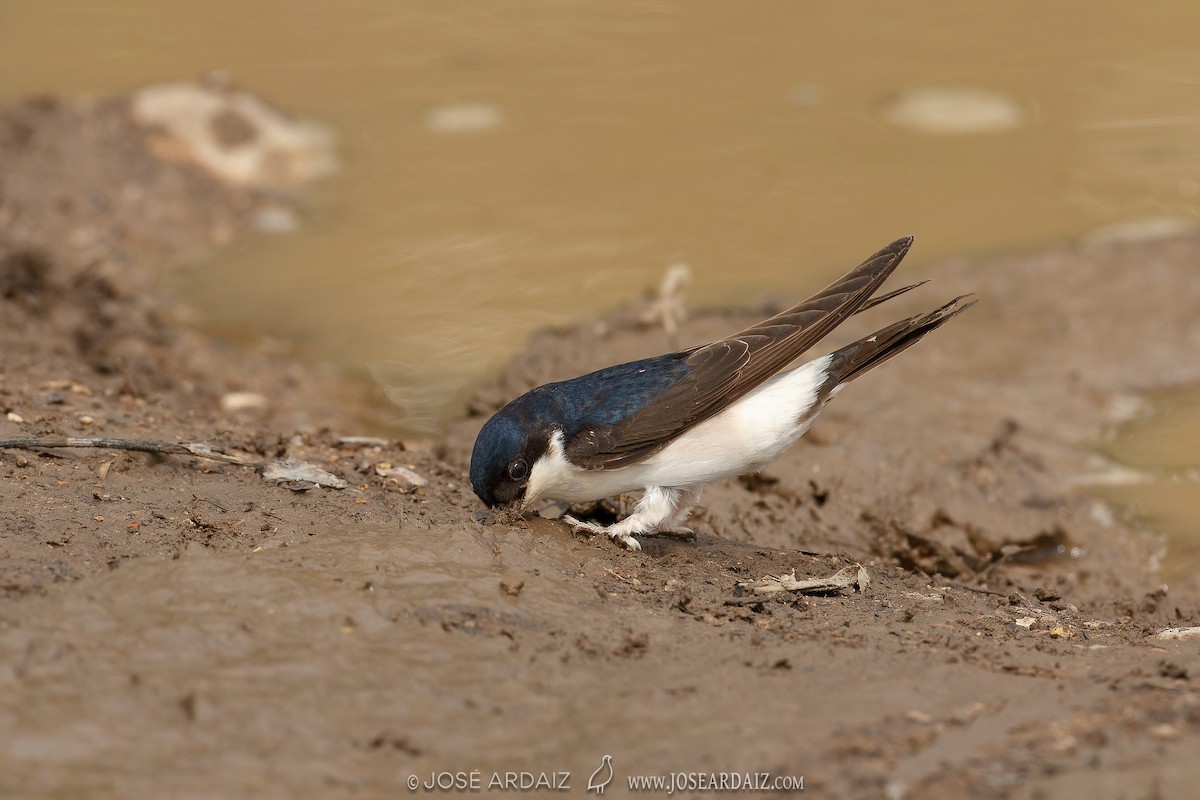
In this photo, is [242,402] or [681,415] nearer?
[681,415]

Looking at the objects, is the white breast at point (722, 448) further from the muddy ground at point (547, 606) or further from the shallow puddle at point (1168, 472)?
the shallow puddle at point (1168, 472)

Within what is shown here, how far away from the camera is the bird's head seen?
4.10 meters

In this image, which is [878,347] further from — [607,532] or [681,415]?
[607,532]

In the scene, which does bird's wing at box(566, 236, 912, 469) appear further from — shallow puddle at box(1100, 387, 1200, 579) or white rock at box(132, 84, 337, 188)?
white rock at box(132, 84, 337, 188)

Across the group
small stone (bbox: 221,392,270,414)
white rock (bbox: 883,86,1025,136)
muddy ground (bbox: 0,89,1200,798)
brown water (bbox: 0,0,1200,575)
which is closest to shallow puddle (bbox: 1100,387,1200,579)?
brown water (bbox: 0,0,1200,575)

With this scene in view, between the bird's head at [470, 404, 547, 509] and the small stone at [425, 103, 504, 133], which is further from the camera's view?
the small stone at [425, 103, 504, 133]

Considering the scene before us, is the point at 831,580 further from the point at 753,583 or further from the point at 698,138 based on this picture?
the point at 698,138

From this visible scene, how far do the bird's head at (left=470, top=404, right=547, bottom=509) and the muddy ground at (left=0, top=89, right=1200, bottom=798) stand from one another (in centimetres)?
14

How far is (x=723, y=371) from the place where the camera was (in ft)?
14.6

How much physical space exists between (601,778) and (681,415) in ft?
6.29

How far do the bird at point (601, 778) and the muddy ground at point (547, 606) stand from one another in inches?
0.8

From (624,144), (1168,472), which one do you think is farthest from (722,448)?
(624,144)

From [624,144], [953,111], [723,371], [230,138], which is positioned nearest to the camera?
[723,371]

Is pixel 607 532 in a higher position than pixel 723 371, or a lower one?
lower
